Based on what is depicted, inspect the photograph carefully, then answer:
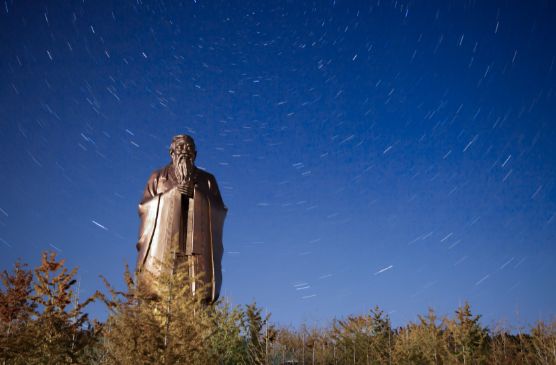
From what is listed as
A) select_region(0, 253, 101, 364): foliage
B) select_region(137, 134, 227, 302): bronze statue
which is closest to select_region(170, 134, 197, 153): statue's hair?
select_region(137, 134, 227, 302): bronze statue

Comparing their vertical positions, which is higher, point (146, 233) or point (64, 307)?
point (146, 233)

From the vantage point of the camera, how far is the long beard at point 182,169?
13242mm

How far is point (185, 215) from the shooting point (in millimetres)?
13133

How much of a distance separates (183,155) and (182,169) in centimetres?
39

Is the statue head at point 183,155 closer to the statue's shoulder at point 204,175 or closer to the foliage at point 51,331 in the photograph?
the statue's shoulder at point 204,175

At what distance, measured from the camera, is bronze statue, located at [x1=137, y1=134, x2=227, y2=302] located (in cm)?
1230

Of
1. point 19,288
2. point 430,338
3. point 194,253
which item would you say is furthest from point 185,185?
point 19,288

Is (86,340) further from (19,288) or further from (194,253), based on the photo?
(19,288)

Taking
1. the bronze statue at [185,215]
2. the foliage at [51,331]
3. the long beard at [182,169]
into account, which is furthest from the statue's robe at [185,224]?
the foliage at [51,331]

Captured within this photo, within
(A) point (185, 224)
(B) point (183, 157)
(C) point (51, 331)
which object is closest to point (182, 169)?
(B) point (183, 157)

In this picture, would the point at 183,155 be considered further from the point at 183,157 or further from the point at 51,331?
the point at 51,331

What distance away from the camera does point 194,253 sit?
1226 centimetres

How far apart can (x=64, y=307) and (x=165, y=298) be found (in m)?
2.11

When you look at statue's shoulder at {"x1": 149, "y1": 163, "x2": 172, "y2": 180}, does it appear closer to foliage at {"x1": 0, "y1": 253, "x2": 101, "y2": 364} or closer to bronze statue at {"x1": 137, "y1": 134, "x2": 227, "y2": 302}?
bronze statue at {"x1": 137, "y1": 134, "x2": 227, "y2": 302}
